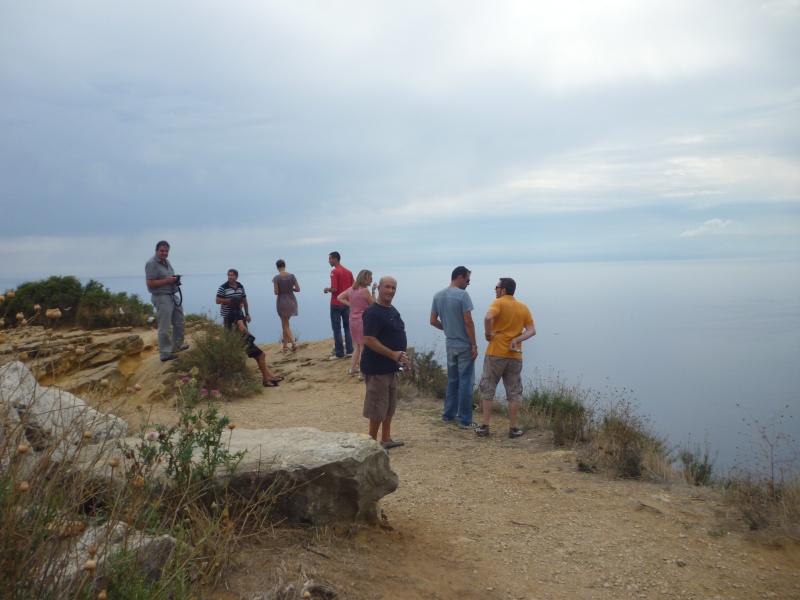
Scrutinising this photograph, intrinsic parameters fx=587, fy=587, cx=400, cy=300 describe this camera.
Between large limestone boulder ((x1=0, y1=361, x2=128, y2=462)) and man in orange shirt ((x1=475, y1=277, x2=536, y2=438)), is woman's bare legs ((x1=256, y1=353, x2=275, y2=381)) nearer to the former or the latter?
man in orange shirt ((x1=475, y1=277, x2=536, y2=438))

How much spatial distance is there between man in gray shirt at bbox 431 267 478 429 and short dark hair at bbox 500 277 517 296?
0.51 meters

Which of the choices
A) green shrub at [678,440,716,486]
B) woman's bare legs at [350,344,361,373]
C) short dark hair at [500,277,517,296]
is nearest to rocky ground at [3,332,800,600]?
green shrub at [678,440,716,486]

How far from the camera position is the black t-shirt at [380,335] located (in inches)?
252

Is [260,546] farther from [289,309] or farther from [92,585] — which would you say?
[289,309]

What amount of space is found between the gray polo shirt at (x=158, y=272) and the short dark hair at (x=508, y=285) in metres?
6.00

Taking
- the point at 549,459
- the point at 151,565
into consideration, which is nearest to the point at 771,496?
the point at 549,459

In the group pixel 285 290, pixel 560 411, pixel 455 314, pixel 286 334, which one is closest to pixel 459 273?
pixel 455 314

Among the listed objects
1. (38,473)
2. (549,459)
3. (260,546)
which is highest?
(38,473)

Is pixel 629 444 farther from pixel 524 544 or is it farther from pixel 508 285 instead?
pixel 524 544

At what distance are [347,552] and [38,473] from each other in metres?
2.25

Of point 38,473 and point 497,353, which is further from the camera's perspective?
point 497,353

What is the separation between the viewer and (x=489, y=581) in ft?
13.6

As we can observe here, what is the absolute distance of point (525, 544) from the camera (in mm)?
4793

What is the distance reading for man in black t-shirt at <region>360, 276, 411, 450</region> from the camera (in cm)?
641
